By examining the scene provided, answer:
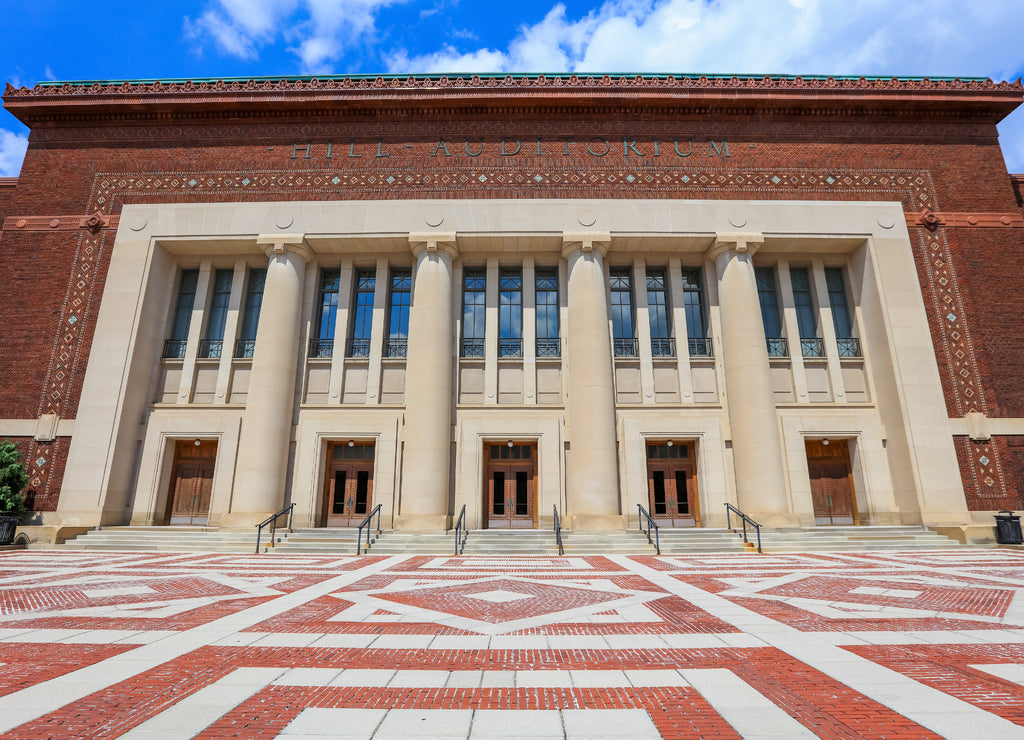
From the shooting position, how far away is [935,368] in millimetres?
18094

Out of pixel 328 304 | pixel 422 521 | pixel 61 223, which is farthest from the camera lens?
pixel 328 304

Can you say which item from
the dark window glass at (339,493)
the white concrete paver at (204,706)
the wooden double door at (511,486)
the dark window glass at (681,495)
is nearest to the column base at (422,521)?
the wooden double door at (511,486)

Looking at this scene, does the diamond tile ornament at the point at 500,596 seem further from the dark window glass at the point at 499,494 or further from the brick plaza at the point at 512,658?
the dark window glass at the point at 499,494

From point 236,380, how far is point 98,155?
34.3 feet

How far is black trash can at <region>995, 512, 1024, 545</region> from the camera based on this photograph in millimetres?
15541

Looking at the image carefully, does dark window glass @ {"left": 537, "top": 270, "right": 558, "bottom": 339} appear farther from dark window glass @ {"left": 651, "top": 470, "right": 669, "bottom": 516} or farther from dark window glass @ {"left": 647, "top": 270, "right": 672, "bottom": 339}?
dark window glass @ {"left": 651, "top": 470, "right": 669, "bottom": 516}

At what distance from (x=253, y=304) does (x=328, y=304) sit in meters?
2.85

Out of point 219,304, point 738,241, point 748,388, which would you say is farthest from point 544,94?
point 219,304

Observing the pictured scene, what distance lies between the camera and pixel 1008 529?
1566 cm

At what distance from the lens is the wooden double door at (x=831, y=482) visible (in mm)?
18719

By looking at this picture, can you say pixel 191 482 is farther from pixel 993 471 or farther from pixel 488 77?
pixel 993 471

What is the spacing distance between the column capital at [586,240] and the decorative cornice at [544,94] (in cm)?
538

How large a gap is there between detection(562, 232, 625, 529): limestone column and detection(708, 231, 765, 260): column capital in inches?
157

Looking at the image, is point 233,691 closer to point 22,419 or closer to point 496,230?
point 496,230
